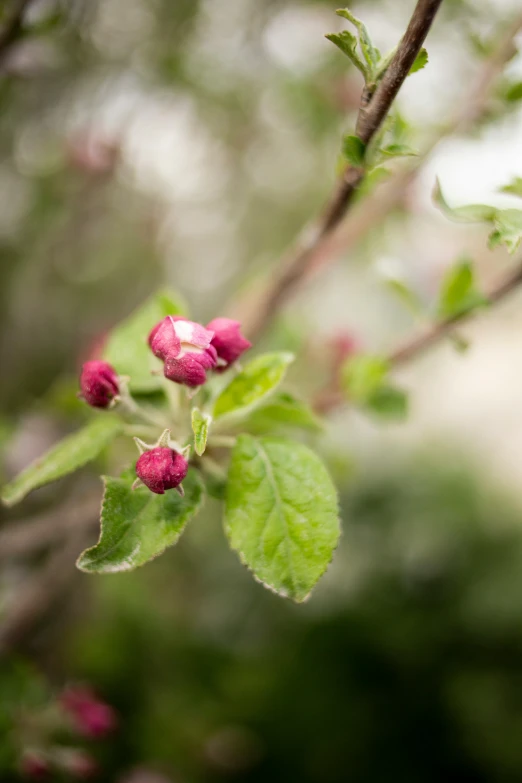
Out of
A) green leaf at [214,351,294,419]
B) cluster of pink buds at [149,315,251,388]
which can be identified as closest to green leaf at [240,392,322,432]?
green leaf at [214,351,294,419]

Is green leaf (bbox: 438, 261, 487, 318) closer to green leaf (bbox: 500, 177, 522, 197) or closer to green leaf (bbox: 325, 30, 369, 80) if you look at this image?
green leaf (bbox: 500, 177, 522, 197)

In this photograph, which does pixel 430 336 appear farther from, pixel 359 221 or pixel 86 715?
pixel 86 715

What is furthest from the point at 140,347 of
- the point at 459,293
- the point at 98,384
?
the point at 459,293

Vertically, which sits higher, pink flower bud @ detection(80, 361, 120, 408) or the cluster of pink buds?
the cluster of pink buds

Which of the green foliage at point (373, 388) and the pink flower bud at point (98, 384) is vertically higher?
the pink flower bud at point (98, 384)

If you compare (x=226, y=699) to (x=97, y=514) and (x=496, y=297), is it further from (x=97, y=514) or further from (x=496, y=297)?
(x=496, y=297)

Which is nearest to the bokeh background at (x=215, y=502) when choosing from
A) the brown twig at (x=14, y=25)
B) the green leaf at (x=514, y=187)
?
the brown twig at (x=14, y=25)

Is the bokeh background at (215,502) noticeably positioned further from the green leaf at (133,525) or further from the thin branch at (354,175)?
the green leaf at (133,525)
